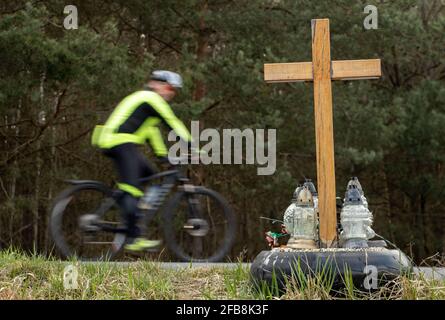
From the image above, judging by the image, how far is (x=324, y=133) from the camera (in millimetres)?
5289

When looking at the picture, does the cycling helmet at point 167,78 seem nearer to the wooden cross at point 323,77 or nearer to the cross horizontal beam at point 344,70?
the wooden cross at point 323,77

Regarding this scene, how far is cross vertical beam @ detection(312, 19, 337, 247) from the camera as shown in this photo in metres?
5.11

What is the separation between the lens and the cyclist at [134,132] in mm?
5133

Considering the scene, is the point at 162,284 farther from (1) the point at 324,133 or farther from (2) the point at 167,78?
(1) the point at 324,133

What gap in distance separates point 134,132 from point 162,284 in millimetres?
1294

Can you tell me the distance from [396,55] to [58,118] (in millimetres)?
7690

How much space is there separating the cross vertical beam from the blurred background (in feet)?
21.4

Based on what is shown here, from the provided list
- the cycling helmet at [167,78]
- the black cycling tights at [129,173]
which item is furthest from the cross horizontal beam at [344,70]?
the black cycling tights at [129,173]

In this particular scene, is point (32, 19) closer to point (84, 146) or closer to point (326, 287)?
point (84, 146)

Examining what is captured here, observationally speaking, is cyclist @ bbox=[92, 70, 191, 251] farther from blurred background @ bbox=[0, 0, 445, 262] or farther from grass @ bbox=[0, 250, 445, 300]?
blurred background @ bbox=[0, 0, 445, 262]

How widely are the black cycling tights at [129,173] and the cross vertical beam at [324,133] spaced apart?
1399 millimetres

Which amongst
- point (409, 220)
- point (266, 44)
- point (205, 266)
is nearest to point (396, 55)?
point (266, 44)

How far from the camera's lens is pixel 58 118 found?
45.8 ft

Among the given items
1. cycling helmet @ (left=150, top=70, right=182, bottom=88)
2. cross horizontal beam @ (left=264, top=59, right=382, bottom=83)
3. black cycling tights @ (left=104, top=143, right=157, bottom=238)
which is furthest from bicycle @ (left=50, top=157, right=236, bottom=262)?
cross horizontal beam @ (left=264, top=59, right=382, bottom=83)
